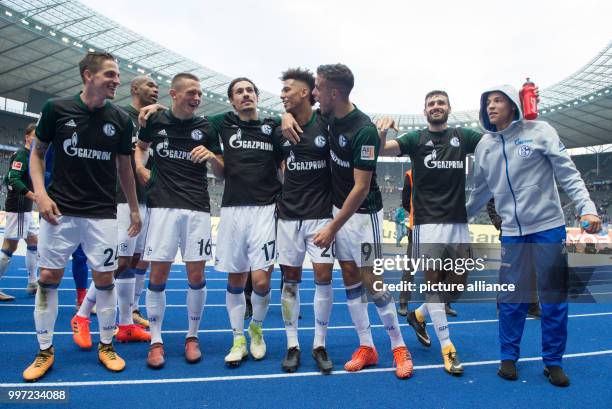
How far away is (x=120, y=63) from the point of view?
2862cm

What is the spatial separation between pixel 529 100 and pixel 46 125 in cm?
372

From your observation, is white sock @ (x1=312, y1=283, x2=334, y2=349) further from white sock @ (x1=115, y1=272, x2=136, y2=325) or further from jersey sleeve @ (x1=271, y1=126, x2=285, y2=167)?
white sock @ (x1=115, y1=272, x2=136, y2=325)

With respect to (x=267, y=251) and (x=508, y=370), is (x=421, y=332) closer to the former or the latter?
(x=508, y=370)

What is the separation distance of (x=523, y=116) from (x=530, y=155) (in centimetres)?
34

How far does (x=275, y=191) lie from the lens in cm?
360

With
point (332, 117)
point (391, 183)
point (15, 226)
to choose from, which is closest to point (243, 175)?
point (332, 117)

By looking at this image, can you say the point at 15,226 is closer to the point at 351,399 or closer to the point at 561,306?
the point at 351,399

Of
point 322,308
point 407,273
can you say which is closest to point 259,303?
point 322,308

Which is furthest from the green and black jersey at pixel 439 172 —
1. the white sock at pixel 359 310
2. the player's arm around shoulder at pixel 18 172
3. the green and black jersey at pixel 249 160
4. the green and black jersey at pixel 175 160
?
the player's arm around shoulder at pixel 18 172

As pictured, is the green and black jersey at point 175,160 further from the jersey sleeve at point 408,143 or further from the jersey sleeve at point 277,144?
the jersey sleeve at point 408,143

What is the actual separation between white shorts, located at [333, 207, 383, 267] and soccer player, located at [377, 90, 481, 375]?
573 millimetres

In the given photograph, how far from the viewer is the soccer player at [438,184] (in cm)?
360

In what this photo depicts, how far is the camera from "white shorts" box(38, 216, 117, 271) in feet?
10.1

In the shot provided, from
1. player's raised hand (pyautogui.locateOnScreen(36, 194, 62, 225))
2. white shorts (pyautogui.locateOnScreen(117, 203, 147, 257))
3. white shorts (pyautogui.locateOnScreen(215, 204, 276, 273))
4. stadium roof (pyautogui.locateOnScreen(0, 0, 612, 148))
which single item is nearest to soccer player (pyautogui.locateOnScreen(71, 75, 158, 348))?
white shorts (pyautogui.locateOnScreen(117, 203, 147, 257))
